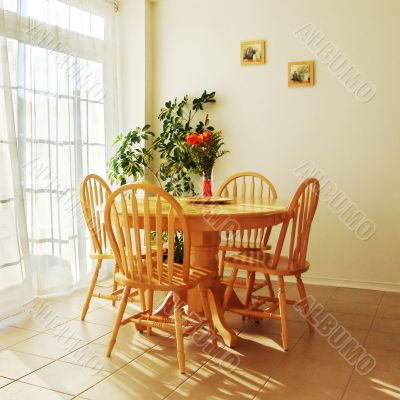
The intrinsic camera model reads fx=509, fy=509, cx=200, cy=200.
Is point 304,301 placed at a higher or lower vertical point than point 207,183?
lower

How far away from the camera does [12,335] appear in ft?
9.99

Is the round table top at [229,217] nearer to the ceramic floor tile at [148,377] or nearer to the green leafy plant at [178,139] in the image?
the ceramic floor tile at [148,377]

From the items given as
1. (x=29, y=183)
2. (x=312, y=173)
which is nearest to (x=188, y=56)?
(x=312, y=173)

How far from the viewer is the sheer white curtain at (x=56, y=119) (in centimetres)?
358

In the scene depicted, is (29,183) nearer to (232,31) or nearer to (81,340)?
(81,340)

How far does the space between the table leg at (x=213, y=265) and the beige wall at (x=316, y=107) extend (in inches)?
60.2

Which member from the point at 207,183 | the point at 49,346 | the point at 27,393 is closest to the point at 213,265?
the point at 207,183

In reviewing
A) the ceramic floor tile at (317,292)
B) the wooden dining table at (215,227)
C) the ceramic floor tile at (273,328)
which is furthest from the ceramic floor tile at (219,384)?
the ceramic floor tile at (317,292)

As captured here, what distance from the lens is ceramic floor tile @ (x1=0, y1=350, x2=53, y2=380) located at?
2.50 metres

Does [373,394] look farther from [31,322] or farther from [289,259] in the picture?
[31,322]

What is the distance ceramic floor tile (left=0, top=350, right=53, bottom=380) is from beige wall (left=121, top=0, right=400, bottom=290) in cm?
247

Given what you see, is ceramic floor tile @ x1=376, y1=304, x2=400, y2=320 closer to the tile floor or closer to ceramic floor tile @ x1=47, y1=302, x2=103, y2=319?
the tile floor

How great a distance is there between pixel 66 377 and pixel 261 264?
123cm

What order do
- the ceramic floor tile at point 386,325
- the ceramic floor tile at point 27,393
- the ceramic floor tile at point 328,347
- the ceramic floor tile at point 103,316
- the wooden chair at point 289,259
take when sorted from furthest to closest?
the ceramic floor tile at point 103,316 → the ceramic floor tile at point 386,325 → the wooden chair at point 289,259 → the ceramic floor tile at point 328,347 → the ceramic floor tile at point 27,393
